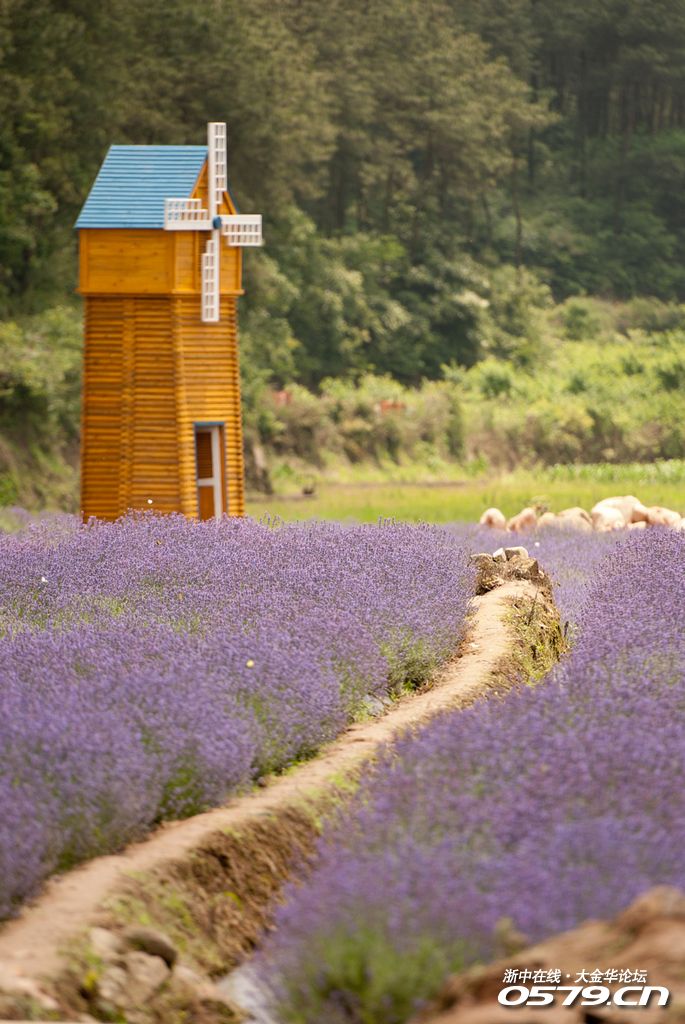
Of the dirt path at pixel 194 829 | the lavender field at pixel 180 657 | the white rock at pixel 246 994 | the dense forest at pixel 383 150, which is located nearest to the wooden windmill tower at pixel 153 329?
the lavender field at pixel 180 657

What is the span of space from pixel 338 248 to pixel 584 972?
34475 mm

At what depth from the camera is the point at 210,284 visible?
1747 cm

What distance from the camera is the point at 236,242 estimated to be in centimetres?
1800

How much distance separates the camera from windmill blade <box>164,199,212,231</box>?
17297 mm

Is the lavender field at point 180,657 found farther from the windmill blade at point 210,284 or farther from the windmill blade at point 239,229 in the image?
the windmill blade at point 239,229

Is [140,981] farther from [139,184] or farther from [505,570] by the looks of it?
[139,184]

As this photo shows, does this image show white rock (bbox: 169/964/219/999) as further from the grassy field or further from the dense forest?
the dense forest

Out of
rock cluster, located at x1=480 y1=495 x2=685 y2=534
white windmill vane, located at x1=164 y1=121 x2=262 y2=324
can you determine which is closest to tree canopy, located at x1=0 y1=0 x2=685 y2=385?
white windmill vane, located at x1=164 y1=121 x2=262 y2=324

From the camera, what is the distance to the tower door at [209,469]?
1803 centimetres

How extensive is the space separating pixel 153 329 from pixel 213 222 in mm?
1298

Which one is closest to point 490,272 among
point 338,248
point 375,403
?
point 338,248

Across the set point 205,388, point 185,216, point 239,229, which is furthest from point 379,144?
point 205,388

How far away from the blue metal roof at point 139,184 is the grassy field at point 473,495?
5.89 m

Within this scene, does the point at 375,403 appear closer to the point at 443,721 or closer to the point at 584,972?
the point at 443,721
